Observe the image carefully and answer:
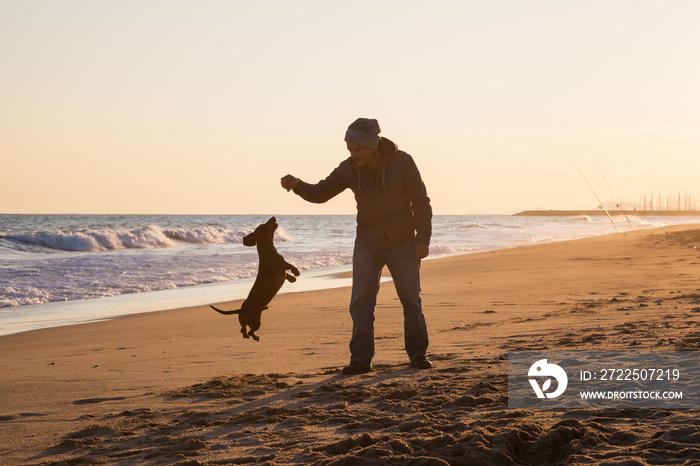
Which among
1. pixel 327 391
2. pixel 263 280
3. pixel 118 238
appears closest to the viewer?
pixel 327 391

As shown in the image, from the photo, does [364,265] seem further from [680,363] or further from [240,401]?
[680,363]

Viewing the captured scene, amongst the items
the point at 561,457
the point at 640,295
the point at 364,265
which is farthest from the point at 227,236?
the point at 561,457

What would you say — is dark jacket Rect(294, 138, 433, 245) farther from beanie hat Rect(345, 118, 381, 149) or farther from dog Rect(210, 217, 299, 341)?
dog Rect(210, 217, 299, 341)

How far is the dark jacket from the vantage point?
535 cm

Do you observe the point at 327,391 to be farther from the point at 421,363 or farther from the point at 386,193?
the point at 386,193

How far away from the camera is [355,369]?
16.9 feet

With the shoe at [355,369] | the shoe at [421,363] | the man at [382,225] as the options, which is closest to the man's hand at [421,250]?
the man at [382,225]

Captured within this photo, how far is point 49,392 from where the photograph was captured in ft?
15.9

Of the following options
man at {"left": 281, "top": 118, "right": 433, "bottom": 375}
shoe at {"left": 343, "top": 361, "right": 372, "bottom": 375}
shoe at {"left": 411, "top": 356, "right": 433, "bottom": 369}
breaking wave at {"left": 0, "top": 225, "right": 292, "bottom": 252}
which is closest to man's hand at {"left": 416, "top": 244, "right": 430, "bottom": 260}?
man at {"left": 281, "top": 118, "right": 433, "bottom": 375}

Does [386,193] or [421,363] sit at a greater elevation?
[386,193]

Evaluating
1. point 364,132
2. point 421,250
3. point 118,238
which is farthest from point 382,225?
point 118,238

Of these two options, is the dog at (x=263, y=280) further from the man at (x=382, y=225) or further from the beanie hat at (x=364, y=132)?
the beanie hat at (x=364, y=132)

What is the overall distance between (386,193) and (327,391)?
5.24 feet

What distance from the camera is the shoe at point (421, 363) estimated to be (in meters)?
5.14
